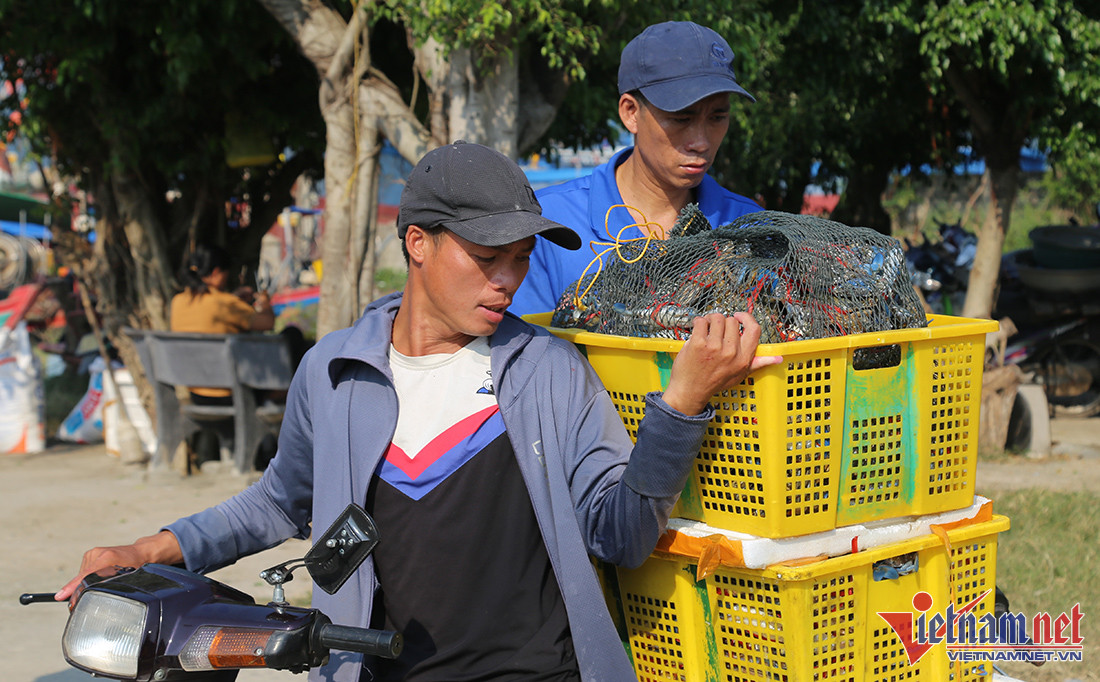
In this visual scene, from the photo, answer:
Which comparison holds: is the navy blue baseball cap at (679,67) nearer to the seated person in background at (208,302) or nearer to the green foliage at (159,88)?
the green foliage at (159,88)

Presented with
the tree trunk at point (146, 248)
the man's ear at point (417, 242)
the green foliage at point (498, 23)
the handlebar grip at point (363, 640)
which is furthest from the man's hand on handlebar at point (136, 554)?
the tree trunk at point (146, 248)

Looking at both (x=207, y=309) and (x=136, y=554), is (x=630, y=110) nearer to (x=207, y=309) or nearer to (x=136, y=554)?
(x=136, y=554)

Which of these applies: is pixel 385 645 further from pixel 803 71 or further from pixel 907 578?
pixel 803 71

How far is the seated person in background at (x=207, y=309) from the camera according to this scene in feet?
26.5

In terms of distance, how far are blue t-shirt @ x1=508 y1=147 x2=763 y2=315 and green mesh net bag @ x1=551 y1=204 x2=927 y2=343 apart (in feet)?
0.81

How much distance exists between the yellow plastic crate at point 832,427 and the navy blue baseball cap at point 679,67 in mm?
754

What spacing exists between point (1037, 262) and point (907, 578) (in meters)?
9.02

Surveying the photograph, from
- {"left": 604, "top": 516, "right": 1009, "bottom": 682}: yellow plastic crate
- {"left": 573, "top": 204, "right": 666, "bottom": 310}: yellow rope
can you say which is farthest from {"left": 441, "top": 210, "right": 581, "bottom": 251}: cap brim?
{"left": 604, "top": 516, "right": 1009, "bottom": 682}: yellow plastic crate

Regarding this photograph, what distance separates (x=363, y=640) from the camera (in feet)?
5.75

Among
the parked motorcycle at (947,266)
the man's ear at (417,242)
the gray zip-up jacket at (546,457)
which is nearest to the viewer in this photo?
the gray zip-up jacket at (546,457)

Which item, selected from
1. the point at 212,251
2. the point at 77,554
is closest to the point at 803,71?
the point at 212,251

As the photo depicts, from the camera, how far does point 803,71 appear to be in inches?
369

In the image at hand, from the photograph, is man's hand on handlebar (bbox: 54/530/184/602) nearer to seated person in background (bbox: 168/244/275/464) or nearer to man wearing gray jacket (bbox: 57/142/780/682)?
man wearing gray jacket (bbox: 57/142/780/682)

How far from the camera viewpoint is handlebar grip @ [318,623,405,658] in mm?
1732
